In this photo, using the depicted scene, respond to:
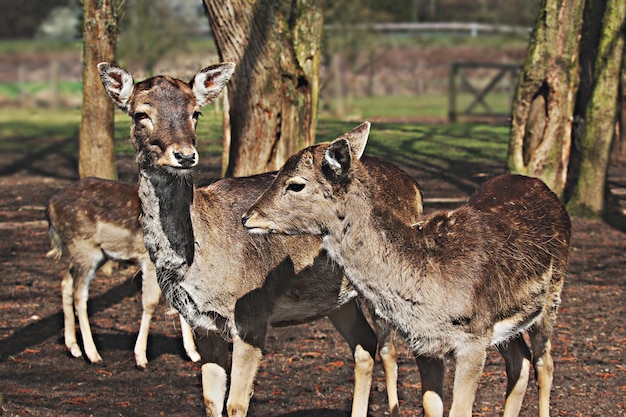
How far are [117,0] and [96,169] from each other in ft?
6.36

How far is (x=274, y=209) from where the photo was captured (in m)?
5.43

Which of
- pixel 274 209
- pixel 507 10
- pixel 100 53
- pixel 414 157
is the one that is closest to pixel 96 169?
pixel 100 53

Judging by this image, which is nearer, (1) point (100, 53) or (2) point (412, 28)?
(1) point (100, 53)

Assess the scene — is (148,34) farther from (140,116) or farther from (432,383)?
(432,383)

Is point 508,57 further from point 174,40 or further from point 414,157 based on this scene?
Result: point 414,157

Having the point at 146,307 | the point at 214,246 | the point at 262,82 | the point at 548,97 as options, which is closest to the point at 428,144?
the point at 548,97

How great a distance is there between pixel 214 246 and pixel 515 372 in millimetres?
2169

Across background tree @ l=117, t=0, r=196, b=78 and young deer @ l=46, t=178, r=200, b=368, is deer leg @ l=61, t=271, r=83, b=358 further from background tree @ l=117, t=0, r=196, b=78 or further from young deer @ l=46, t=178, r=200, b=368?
background tree @ l=117, t=0, r=196, b=78

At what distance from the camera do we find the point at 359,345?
6578 millimetres

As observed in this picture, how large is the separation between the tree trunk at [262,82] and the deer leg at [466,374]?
4750mm

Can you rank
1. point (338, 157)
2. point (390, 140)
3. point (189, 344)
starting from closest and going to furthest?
1. point (338, 157)
2. point (189, 344)
3. point (390, 140)

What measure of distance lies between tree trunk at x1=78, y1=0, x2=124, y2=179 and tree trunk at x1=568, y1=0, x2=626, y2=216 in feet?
20.5

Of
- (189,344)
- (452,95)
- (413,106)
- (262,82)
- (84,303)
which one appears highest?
(262,82)

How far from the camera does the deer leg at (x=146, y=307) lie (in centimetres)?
793
